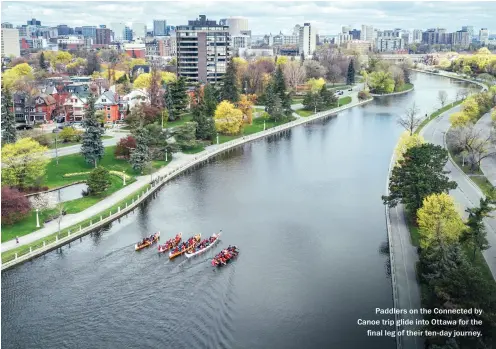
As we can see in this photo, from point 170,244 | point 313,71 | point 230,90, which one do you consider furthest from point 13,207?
point 313,71

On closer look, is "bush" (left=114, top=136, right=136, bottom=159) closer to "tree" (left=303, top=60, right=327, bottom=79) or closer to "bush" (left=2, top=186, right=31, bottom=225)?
"bush" (left=2, top=186, right=31, bottom=225)

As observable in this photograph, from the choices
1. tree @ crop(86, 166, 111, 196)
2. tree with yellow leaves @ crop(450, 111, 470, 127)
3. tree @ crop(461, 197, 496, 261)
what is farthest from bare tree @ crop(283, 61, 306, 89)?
tree @ crop(461, 197, 496, 261)

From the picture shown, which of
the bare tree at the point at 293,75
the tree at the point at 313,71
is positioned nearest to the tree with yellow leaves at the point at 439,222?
the bare tree at the point at 293,75


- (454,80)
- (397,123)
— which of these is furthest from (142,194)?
(454,80)

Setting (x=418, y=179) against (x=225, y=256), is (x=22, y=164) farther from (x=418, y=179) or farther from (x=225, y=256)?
(x=418, y=179)

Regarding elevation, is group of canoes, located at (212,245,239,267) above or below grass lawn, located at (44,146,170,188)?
below

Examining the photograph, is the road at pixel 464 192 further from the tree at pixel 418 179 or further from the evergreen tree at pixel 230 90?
the evergreen tree at pixel 230 90

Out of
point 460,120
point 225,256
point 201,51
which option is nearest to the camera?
point 225,256

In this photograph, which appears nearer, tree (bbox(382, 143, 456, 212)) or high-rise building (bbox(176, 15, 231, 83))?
tree (bbox(382, 143, 456, 212))
